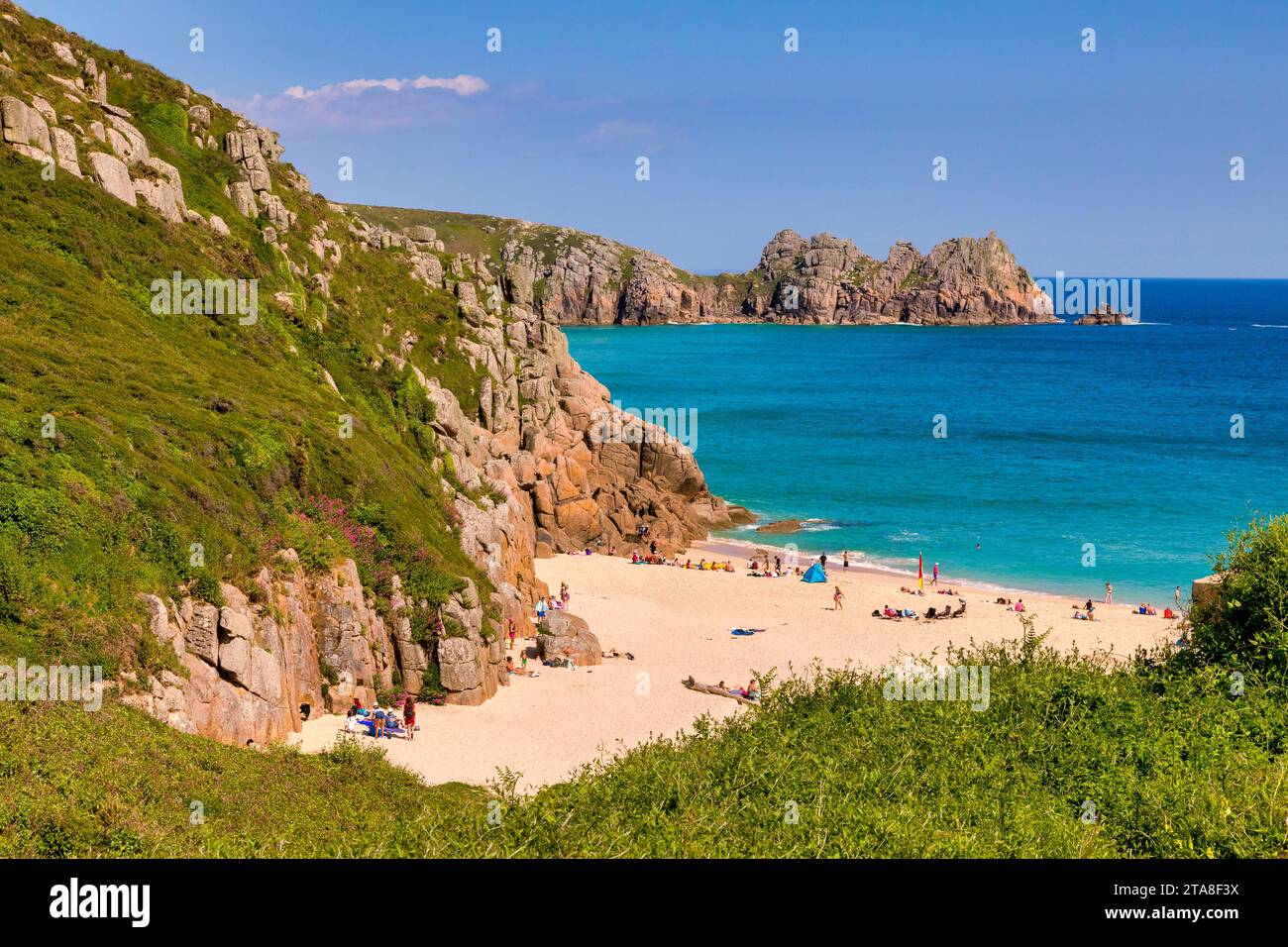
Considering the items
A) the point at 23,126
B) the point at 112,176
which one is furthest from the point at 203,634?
the point at 23,126

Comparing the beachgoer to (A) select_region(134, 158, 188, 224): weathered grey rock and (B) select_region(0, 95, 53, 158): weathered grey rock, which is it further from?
(B) select_region(0, 95, 53, 158): weathered grey rock

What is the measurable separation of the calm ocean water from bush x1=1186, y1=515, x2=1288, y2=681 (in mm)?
28287

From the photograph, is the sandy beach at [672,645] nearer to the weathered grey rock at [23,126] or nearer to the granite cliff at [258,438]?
the granite cliff at [258,438]

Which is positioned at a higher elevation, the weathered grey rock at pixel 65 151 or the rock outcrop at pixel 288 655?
the weathered grey rock at pixel 65 151

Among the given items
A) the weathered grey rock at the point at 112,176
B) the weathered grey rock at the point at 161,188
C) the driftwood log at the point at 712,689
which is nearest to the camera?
the driftwood log at the point at 712,689

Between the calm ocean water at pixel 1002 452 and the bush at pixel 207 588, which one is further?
the calm ocean water at pixel 1002 452

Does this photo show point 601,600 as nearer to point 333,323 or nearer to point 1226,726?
point 333,323

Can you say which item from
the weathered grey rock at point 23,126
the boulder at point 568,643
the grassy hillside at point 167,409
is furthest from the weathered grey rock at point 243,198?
the boulder at point 568,643

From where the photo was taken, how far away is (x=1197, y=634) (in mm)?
25750

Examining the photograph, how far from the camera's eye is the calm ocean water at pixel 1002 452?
6197 cm

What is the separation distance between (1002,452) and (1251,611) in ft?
226

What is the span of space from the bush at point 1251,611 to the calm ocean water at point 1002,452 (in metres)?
28.3

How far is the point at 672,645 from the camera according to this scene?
4247 cm

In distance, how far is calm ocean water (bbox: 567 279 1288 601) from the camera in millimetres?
61969
